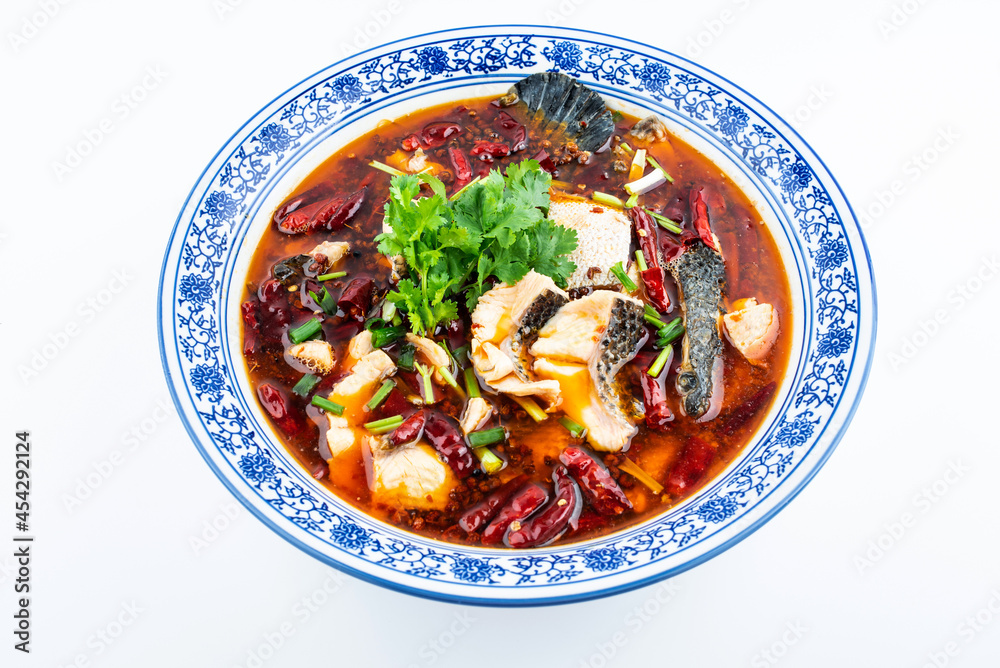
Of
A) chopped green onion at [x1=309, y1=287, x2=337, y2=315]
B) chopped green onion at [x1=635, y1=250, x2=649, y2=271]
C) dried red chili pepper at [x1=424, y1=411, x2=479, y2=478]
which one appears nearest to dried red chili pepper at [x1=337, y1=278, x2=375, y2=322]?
chopped green onion at [x1=309, y1=287, x2=337, y2=315]

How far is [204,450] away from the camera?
2.98m

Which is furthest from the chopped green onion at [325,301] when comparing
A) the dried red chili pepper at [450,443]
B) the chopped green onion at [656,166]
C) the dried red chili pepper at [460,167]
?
the chopped green onion at [656,166]

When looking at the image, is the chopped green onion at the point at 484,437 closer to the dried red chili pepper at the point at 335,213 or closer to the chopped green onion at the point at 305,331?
the chopped green onion at the point at 305,331

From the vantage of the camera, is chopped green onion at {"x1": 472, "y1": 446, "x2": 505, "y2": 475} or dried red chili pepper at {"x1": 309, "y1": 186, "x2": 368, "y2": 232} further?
dried red chili pepper at {"x1": 309, "y1": 186, "x2": 368, "y2": 232}

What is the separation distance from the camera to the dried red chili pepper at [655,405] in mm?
3488

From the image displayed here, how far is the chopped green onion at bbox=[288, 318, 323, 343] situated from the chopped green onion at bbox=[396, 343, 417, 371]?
438 mm

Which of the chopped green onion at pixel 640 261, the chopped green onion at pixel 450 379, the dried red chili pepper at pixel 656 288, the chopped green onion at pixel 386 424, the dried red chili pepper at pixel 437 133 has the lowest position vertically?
the chopped green onion at pixel 386 424

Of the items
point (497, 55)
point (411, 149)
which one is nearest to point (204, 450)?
point (411, 149)

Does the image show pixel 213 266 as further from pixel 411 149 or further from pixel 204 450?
pixel 411 149

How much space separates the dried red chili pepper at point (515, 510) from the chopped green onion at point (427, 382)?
0.64m

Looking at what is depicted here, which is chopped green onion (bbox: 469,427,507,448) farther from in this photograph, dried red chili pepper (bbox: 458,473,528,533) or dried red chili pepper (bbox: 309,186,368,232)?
dried red chili pepper (bbox: 309,186,368,232)

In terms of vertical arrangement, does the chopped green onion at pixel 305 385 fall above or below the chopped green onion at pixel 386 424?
below

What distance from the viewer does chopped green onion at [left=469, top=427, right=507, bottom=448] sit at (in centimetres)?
344

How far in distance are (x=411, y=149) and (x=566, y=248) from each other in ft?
3.98
